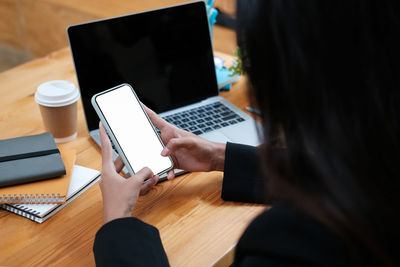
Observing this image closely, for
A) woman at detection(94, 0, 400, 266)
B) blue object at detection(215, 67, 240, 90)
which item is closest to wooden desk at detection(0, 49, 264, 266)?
woman at detection(94, 0, 400, 266)

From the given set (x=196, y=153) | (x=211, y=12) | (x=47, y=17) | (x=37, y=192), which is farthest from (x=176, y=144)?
(x=47, y=17)

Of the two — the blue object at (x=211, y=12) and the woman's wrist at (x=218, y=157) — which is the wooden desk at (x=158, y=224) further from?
the blue object at (x=211, y=12)

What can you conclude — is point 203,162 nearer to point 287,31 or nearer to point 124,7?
point 287,31

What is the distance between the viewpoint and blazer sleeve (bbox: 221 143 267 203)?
80cm

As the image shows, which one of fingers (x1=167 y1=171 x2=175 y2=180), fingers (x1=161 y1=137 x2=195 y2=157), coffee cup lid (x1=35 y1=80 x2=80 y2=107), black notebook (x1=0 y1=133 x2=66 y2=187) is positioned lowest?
fingers (x1=167 y1=171 x2=175 y2=180)

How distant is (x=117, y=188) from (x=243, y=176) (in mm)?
257

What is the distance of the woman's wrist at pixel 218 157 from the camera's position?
86 cm

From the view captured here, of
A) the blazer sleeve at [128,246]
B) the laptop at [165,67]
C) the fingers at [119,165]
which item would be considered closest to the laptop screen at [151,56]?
the laptop at [165,67]

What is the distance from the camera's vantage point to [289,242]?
0.44 m

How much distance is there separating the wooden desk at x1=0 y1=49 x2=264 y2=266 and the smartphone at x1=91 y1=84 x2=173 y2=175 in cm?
7

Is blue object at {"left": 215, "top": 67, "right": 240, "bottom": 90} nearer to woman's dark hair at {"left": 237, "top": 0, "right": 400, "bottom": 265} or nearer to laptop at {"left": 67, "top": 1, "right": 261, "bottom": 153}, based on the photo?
laptop at {"left": 67, "top": 1, "right": 261, "bottom": 153}

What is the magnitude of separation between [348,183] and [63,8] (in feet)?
9.32

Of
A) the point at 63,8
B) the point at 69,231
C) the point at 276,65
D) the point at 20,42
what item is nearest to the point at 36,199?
the point at 69,231

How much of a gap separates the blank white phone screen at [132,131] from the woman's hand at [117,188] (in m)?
0.03
